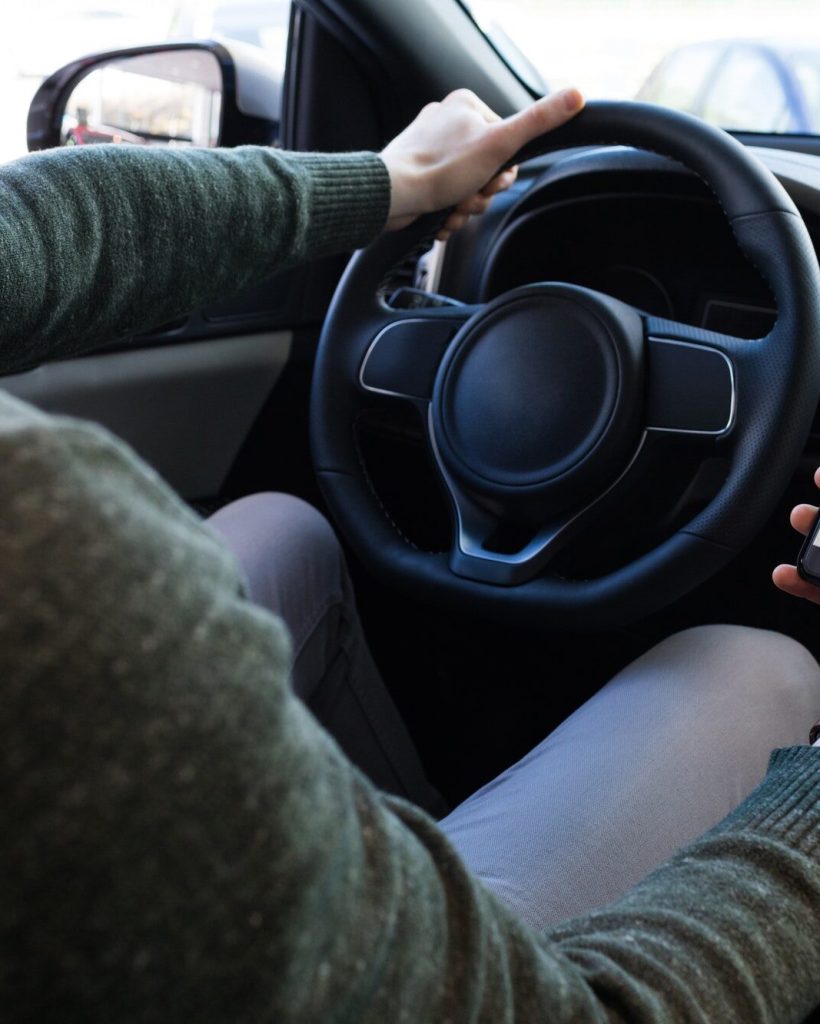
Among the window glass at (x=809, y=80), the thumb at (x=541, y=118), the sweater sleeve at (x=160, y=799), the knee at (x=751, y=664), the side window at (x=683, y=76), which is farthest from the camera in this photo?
the side window at (x=683, y=76)

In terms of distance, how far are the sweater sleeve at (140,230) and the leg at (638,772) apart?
1.38ft

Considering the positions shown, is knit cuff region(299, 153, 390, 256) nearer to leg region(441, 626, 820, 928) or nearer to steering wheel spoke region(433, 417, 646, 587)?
steering wheel spoke region(433, 417, 646, 587)

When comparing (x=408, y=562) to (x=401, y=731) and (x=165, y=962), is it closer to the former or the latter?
(x=401, y=731)

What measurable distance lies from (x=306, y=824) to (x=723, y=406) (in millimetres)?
646

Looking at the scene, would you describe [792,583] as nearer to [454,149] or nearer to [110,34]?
[454,149]

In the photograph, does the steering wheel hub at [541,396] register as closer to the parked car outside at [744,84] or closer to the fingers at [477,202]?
the fingers at [477,202]

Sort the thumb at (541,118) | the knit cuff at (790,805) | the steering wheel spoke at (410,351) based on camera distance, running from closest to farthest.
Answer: the knit cuff at (790,805), the thumb at (541,118), the steering wheel spoke at (410,351)

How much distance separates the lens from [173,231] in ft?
2.43

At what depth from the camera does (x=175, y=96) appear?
4.64ft

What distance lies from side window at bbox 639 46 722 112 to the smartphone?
0.83 meters

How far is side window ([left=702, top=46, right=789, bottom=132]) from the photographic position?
1.24 metres

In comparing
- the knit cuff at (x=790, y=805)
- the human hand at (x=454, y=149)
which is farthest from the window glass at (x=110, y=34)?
the knit cuff at (x=790, y=805)

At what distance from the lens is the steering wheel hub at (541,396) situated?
2.84 feet

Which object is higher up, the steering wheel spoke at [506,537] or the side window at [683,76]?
the side window at [683,76]
